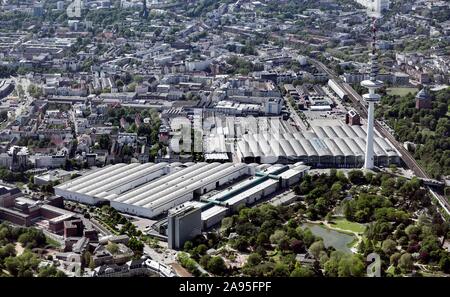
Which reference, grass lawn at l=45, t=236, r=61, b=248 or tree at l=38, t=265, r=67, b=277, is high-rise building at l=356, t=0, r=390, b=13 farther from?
tree at l=38, t=265, r=67, b=277

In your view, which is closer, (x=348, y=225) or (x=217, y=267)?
(x=217, y=267)

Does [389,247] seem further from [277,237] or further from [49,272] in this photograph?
[49,272]

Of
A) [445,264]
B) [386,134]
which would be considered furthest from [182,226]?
[386,134]

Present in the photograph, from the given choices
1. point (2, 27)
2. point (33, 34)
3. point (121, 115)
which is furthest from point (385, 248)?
point (2, 27)

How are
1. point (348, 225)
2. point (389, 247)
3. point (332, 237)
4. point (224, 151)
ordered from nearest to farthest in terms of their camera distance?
point (389, 247) → point (332, 237) → point (348, 225) → point (224, 151)

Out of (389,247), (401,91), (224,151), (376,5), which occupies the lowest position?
(389,247)
